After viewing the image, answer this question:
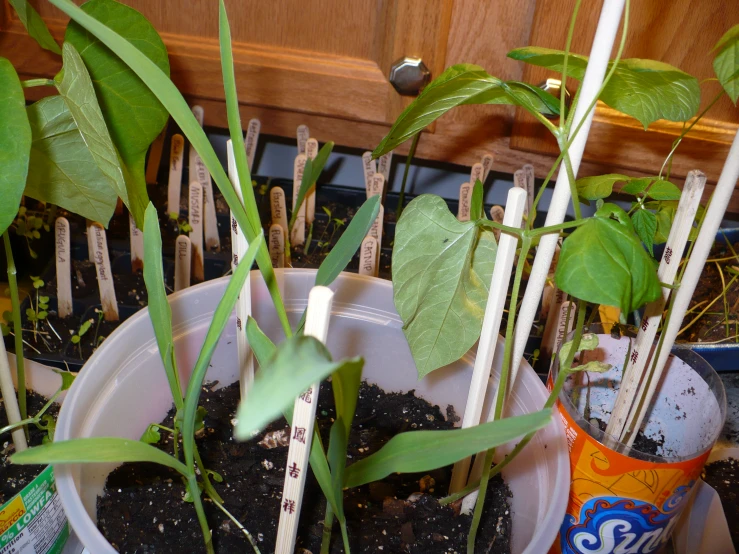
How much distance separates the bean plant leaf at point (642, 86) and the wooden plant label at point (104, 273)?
0.53 meters

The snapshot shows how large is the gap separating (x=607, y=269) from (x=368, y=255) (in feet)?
1.36

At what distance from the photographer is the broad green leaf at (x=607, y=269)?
0.37 m

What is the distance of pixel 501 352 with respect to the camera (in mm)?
593

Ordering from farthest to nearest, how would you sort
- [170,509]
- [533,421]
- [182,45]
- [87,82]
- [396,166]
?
1. [396,166]
2. [182,45]
3. [170,509]
4. [87,82]
5. [533,421]

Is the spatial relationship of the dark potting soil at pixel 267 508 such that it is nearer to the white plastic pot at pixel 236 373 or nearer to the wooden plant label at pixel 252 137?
the white plastic pot at pixel 236 373

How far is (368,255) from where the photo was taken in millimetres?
764

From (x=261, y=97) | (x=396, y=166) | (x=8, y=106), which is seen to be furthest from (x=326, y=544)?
(x=396, y=166)

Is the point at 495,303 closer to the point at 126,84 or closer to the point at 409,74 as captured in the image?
the point at 126,84

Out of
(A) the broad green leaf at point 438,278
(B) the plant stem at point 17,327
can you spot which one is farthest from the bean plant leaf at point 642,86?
(B) the plant stem at point 17,327

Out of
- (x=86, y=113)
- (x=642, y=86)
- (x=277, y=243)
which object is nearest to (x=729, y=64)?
(x=642, y=86)

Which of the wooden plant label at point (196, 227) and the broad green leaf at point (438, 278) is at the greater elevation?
the broad green leaf at point (438, 278)

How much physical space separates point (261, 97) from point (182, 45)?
5.1 inches

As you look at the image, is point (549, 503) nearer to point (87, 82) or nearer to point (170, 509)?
point (170, 509)

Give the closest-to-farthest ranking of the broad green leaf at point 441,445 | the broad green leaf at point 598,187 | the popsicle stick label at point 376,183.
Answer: the broad green leaf at point 441,445, the broad green leaf at point 598,187, the popsicle stick label at point 376,183
